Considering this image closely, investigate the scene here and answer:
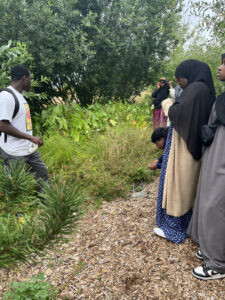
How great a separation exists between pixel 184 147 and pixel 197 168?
27 centimetres

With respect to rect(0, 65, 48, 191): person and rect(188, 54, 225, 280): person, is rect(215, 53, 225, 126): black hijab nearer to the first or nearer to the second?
rect(188, 54, 225, 280): person

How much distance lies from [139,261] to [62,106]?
14.0 ft

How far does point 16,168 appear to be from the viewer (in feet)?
3.24

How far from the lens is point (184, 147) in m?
2.31

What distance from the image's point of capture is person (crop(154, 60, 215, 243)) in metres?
2.19

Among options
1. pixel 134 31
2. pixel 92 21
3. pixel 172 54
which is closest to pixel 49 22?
pixel 92 21

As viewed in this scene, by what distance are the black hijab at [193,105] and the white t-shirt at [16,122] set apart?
5.00 feet

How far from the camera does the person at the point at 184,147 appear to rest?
2189 mm

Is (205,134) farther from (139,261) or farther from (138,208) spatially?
(138,208)

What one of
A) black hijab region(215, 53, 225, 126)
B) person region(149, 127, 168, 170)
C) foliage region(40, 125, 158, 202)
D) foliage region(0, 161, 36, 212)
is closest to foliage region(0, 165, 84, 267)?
foliage region(0, 161, 36, 212)

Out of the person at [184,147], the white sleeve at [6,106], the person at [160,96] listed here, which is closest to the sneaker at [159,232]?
the person at [184,147]

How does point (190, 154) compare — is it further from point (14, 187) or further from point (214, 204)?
point (14, 187)

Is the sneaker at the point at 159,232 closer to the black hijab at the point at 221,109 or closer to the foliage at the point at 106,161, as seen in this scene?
the foliage at the point at 106,161

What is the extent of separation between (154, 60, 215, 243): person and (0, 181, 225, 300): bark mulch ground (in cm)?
22
